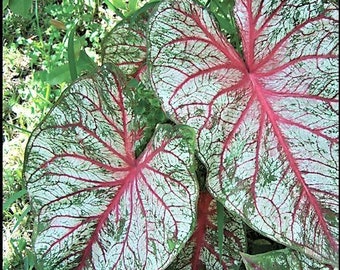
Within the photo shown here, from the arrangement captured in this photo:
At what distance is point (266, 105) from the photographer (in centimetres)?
110

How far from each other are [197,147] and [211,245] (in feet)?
0.82

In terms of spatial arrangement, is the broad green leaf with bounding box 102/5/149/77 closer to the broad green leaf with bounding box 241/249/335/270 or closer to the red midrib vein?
the red midrib vein

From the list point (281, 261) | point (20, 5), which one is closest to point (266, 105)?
point (281, 261)

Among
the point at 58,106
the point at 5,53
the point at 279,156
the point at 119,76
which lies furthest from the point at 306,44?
the point at 5,53

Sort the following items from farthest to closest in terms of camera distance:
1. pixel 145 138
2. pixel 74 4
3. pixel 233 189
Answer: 1. pixel 74 4
2. pixel 145 138
3. pixel 233 189

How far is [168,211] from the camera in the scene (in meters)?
1.10

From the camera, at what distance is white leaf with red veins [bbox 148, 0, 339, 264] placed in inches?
41.4

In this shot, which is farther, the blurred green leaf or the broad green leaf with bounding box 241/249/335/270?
Answer: the blurred green leaf

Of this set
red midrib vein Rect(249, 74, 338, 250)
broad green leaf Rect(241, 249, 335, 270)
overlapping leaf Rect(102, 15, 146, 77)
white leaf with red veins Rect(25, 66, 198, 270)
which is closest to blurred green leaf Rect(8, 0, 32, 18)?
overlapping leaf Rect(102, 15, 146, 77)

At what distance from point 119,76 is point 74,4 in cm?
72

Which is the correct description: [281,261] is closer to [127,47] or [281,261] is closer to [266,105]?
[266,105]

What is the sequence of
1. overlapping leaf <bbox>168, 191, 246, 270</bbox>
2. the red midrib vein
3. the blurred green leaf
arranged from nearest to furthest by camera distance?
the red midrib vein
overlapping leaf <bbox>168, 191, 246, 270</bbox>
the blurred green leaf

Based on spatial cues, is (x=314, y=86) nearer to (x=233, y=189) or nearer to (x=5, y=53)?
(x=233, y=189)

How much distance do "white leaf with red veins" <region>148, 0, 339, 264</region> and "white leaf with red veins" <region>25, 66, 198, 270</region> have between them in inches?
4.2
